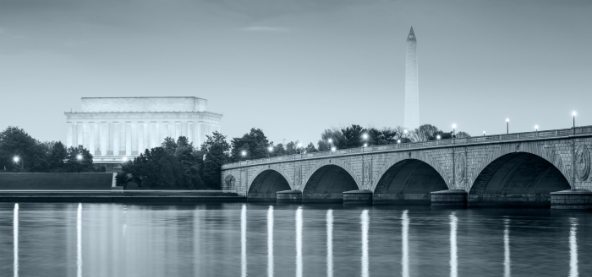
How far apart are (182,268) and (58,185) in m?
112

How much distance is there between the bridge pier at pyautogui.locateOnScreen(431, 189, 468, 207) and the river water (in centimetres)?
2299

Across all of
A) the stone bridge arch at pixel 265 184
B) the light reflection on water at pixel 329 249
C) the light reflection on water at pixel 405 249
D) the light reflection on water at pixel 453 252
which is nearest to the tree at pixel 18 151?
the stone bridge arch at pixel 265 184

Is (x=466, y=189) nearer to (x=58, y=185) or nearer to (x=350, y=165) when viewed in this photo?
(x=350, y=165)

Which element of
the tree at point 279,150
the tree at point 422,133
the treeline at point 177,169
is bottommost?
the treeline at point 177,169

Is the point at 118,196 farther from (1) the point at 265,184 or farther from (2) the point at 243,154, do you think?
(2) the point at 243,154

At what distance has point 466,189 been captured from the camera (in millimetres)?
79812

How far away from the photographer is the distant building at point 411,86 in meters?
154

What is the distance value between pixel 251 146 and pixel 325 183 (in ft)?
176

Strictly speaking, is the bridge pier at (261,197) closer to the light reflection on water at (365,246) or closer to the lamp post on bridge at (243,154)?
the lamp post on bridge at (243,154)

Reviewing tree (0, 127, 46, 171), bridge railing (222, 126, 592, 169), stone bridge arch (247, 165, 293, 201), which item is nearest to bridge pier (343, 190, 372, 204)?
bridge railing (222, 126, 592, 169)

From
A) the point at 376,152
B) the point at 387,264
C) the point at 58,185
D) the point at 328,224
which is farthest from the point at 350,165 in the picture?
the point at 387,264

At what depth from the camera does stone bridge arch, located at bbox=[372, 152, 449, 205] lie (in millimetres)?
92125

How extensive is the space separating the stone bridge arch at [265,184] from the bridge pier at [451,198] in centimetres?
4849

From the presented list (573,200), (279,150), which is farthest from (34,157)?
(573,200)
